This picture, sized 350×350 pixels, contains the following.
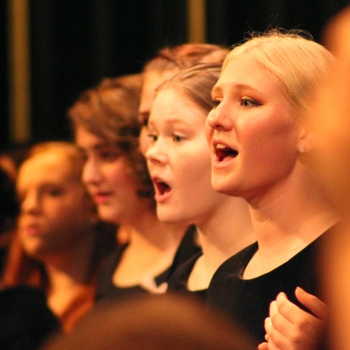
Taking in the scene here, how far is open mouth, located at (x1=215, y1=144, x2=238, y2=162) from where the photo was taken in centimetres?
148

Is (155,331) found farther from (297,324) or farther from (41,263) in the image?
(41,263)

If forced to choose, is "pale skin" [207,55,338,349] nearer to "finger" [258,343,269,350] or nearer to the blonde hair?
the blonde hair

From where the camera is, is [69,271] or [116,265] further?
[69,271]

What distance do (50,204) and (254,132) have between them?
1543 mm

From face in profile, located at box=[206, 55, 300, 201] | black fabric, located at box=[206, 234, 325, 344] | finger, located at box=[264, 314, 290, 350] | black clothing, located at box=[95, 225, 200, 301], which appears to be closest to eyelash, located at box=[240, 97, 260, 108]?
face in profile, located at box=[206, 55, 300, 201]

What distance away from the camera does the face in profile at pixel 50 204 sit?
9.26 ft

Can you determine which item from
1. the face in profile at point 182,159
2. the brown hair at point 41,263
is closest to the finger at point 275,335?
the face in profile at point 182,159

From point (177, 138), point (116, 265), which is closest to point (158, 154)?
point (177, 138)

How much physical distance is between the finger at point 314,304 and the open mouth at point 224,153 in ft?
1.08

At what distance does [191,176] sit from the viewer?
5.79ft

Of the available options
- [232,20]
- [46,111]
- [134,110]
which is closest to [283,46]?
[134,110]

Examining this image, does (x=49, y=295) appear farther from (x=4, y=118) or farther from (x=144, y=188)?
(x=4, y=118)

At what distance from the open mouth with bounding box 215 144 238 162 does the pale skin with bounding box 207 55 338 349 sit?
0.07ft

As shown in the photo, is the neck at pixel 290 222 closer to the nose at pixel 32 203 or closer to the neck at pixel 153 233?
the neck at pixel 153 233
